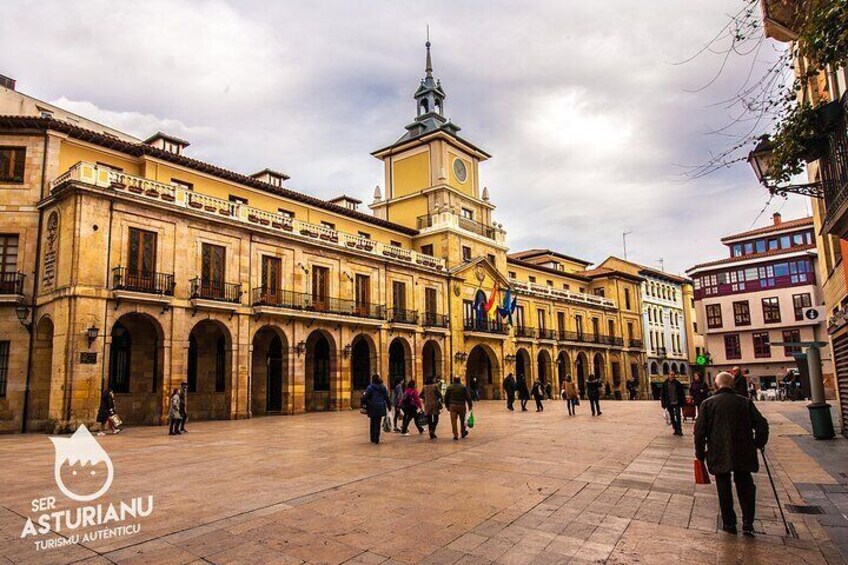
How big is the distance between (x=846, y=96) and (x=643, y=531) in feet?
19.4

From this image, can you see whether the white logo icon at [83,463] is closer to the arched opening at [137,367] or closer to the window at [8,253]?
the arched opening at [137,367]

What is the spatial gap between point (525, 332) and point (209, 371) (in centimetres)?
2656

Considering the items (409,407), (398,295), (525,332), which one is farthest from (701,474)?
(525,332)

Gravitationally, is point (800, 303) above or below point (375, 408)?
above

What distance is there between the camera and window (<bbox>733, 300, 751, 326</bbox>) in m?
50.5

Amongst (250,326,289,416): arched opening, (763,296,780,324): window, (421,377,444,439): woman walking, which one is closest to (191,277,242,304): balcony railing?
(250,326,289,416): arched opening

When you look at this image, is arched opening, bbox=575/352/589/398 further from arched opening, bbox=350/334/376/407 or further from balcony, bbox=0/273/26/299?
balcony, bbox=0/273/26/299

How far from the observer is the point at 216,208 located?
24438 mm

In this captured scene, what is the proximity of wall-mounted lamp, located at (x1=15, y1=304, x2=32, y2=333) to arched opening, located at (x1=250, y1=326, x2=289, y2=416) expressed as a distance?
901 cm

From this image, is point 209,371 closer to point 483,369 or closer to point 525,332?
point 483,369

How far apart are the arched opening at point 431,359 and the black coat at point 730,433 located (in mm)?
29677

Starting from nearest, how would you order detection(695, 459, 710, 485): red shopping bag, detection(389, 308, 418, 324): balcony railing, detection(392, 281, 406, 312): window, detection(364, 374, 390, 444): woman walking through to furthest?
detection(695, 459, 710, 485): red shopping bag, detection(364, 374, 390, 444): woman walking, detection(389, 308, 418, 324): balcony railing, detection(392, 281, 406, 312): window

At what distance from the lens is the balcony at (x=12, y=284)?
2009 cm

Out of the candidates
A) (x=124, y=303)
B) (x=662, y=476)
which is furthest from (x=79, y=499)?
(x=124, y=303)
